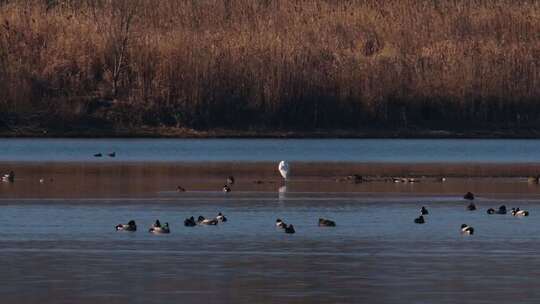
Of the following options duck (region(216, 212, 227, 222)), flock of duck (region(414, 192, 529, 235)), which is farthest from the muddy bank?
duck (region(216, 212, 227, 222))

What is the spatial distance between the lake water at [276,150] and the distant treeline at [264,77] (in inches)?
53.6

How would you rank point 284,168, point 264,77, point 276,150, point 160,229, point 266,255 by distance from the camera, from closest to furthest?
point 266,255 < point 160,229 < point 284,168 < point 276,150 < point 264,77

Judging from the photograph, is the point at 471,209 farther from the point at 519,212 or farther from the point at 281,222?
the point at 281,222

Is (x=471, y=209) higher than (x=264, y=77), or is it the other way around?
(x=264, y=77)

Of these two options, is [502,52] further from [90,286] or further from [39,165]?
[90,286]

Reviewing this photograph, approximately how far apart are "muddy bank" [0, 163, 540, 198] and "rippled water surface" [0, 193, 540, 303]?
3124 mm

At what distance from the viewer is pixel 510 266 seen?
1653 centimetres

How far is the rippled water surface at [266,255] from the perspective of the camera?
14562mm

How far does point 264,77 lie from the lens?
5156 centimetres

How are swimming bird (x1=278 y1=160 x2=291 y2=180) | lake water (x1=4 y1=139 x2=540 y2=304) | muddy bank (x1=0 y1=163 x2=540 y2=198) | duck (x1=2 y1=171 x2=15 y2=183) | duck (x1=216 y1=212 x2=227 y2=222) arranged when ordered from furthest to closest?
swimming bird (x1=278 y1=160 x2=291 y2=180) → duck (x1=2 y1=171 x2=15 y2=183) → muddy bank (x1=0 y1=163 x2=540 y2=198) → duck (x1=216 y1=212 x2=227 y2=222) → lake water (x1=4 y1=139 x2=540 y2=304)

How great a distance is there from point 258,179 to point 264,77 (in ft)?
66.2

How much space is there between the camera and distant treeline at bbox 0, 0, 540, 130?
51969mm

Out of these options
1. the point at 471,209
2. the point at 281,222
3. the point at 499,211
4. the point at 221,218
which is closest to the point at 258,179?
the point at 471,209

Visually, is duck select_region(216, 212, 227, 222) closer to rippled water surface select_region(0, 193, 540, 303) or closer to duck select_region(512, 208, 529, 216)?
rippled water surface select_region(0, 193, 540, 303)
